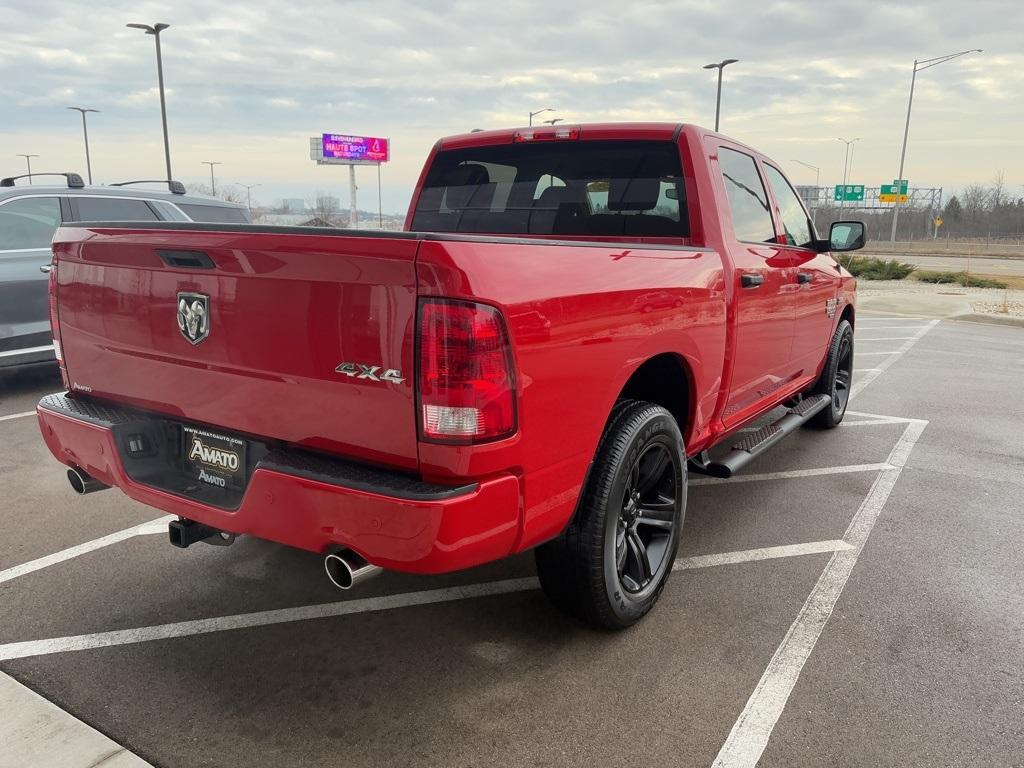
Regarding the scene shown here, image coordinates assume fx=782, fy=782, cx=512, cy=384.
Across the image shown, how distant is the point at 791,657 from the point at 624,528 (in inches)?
30.3

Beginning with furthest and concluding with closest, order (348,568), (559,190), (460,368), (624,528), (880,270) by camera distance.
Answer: (880,270), (559,190), (624,528), (348,568), (460,368)

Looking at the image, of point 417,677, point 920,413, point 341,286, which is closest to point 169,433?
point 341,286

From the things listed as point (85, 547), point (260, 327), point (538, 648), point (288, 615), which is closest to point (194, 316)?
point (260, 327)

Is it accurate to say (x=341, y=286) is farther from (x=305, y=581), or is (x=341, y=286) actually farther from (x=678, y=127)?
(x=678, y=127)

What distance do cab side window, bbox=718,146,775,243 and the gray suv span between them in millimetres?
5797

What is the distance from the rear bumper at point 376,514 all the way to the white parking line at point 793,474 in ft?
9.82

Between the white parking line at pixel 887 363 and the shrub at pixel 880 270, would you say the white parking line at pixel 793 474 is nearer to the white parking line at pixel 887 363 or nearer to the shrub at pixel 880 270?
the white parking line at pixel 887 363

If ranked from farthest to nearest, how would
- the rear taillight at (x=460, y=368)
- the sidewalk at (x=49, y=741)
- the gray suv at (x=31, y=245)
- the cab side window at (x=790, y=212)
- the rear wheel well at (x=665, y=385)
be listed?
the gray suv at (x=31, y=245)
the cab side window at (x=790, y=212)
the rear wheel well at (x=665, y=385)
the sidewalk at (x=49, y=741)
the rear taillight at (x=460, y=368)

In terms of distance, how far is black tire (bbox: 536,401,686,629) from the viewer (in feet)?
9.01

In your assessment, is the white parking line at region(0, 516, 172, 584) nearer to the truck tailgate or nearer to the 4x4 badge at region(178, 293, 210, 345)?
the truck tailgate

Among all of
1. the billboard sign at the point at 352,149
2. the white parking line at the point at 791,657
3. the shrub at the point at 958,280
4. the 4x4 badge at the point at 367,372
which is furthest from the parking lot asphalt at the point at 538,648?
the billboard sign at the point at 352,149

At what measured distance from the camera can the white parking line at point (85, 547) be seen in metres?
3.54

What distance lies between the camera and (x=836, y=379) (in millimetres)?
6277

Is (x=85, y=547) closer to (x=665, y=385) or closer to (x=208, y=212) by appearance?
(x=665, y=385)
